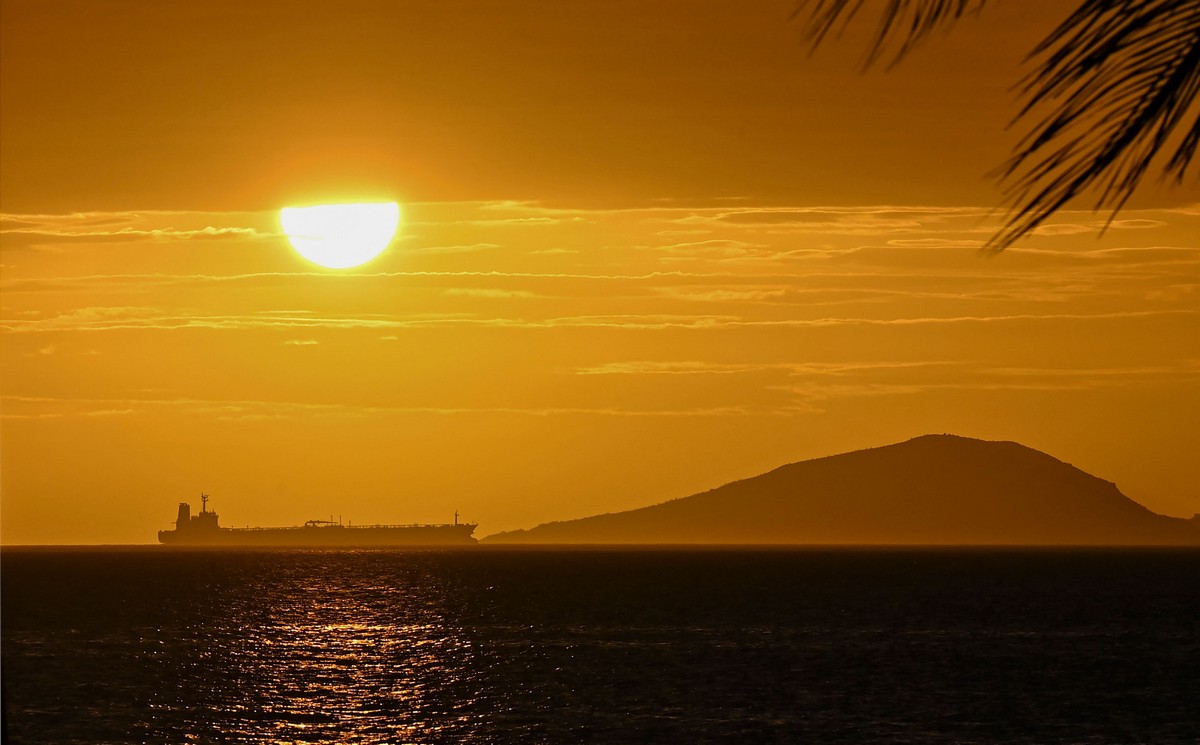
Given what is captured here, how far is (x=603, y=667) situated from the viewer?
242ft

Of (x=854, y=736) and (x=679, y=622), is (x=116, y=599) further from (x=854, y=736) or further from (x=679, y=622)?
(x=854, y=736)

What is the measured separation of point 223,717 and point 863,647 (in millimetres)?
36923

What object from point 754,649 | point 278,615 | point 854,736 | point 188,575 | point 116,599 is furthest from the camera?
point 188,575

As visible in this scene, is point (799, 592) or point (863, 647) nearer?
point (863, 647)

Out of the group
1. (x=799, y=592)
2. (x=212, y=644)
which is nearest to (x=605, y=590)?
(x=799, y=592)

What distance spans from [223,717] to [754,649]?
31301mm

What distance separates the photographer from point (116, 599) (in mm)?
136750

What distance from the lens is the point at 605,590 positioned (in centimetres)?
14388

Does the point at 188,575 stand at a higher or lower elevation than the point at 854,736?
higher

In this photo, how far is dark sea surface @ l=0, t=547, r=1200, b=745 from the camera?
185 ft

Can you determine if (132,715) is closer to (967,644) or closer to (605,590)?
(967,644)

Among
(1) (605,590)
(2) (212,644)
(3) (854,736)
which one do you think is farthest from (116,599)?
(3) (854,736)

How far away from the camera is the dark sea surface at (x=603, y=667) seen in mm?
56250

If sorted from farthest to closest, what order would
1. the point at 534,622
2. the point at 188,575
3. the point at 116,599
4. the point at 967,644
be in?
the point at 188,575 < the point at 116,599 < the point at 534,622 < the point at 967,644
